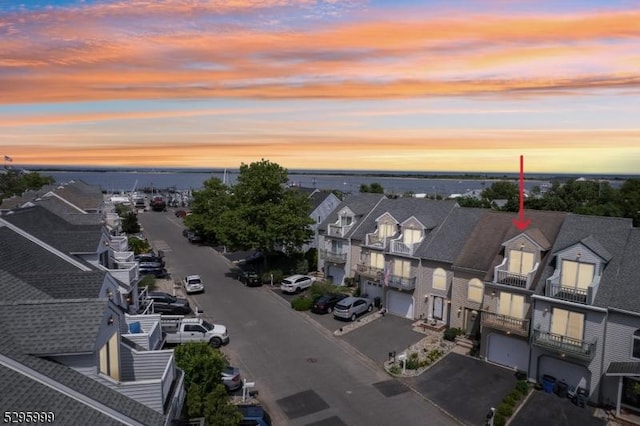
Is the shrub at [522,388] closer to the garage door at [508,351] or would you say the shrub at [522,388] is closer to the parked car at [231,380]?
the garage door at [508,351]

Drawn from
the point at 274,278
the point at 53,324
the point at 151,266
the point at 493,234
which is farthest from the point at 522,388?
the point at 151,266

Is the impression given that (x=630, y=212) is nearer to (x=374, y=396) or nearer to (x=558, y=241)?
(x=558, y=241)

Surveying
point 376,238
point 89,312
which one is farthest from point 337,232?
point 89,312

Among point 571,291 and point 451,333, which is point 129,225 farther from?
point 571,291

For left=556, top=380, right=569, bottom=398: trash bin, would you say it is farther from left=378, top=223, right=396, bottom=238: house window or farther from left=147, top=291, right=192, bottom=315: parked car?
left=147, top=291, right=192, bottom=315: parked car

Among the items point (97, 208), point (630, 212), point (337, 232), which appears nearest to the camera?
point (337, 232)

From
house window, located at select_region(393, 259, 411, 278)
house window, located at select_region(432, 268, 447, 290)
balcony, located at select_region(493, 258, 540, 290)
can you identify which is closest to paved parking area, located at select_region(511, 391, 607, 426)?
balcony, located at select_region(493, 258, 540, 290)
